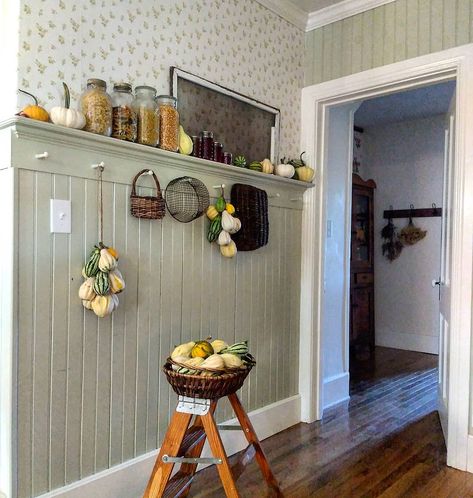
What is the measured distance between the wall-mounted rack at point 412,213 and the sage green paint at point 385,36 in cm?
274

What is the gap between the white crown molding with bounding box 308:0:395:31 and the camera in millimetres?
2646

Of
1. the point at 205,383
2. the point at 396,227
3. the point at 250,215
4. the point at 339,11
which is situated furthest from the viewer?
the point at 396,227

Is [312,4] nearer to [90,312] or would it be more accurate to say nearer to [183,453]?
[90,312]

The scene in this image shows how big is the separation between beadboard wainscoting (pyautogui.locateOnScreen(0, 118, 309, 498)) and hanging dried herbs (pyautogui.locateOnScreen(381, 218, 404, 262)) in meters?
3.20

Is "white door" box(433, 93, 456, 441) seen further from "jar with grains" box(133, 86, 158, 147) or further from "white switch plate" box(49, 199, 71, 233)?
"white switch plate" box(49, 199, 71, 233)

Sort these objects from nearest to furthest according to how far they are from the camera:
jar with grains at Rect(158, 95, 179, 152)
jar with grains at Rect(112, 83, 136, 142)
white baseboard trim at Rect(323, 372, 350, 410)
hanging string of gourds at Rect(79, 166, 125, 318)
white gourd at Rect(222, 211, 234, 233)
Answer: hanging string of gourds at Rect(79, 166, 125, 318) → jar with grains at Rect(112, 83, 136, 142) → jar with grains at Rect(158, 95, 179, 152) → white gourd at Rect(222, 211, 234, 233) → white baseboard trim at Rect(323, 372, 350, 410)

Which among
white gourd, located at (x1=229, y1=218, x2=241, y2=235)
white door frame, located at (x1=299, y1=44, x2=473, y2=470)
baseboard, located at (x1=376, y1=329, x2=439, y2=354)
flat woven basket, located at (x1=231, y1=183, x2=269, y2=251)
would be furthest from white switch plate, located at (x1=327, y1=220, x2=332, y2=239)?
baseboard, located at (x1=376, y1=329, x2=439, y2=354)

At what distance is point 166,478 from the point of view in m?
1.60

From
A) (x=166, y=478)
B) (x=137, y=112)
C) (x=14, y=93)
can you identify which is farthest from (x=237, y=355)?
(x=14, y=93)

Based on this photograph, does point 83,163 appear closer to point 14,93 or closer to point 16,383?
point 14,93

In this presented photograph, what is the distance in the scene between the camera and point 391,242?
530 cm

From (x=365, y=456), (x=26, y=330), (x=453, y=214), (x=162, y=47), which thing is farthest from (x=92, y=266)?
(x=453, y=214)

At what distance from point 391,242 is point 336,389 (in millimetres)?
2536

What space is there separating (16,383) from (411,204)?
4.64m
